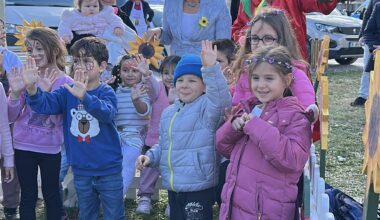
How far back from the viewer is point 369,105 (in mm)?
2365

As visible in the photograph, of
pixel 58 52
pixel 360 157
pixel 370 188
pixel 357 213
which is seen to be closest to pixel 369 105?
pixel 370 188

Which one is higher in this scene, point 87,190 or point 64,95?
point 64,95

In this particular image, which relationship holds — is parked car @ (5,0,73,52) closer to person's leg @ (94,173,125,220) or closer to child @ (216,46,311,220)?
person's leg @ (94,173,125,220)

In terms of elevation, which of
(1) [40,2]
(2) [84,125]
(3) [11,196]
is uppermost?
(1) [40,2]

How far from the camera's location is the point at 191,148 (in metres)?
3.36

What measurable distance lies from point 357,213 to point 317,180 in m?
0.77

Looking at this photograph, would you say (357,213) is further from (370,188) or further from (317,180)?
(370,188)

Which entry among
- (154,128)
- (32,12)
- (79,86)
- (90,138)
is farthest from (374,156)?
(32,12)

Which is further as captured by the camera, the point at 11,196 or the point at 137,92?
the point at 11,196

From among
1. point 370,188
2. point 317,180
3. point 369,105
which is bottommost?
point 317,180

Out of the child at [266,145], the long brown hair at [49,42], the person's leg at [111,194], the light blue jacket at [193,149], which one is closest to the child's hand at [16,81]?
the long brown hair at [49,42]

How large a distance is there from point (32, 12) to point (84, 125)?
631 centimetres

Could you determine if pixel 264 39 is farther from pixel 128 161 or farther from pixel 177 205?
pixel 128 161

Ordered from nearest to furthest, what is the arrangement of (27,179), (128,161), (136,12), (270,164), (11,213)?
(270,164), (27,179), (128,161), (11,213), (136,12)
